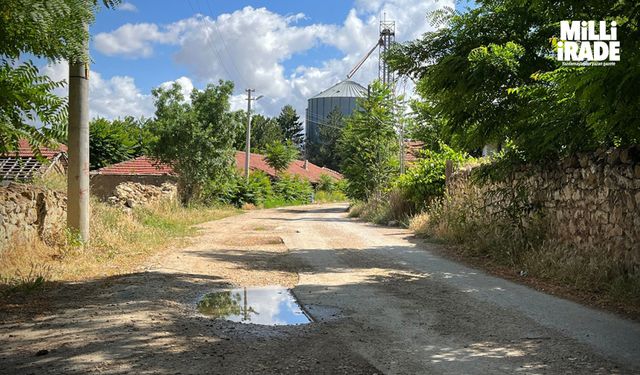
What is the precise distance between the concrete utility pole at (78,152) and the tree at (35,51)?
143 inches

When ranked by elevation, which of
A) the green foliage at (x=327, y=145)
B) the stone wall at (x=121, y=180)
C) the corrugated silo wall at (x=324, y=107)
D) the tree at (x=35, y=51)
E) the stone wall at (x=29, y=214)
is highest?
the corrugated silo wall at (x=324, y=107)

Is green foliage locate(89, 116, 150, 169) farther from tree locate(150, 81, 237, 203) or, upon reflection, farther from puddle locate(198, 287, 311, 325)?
puddle locate(198, 287, 311, 325)

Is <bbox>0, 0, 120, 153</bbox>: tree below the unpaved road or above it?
above

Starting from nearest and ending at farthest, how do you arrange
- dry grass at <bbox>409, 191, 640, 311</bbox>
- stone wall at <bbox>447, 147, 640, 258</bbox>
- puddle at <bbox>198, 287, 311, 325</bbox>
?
puddle at <bbox>198, 287, 311, 325</bbox>, dry grass at <bbox>409, 191, 640, 311</bbox>, stone wall at <bbox>447, 147, 640, 258</bbox>

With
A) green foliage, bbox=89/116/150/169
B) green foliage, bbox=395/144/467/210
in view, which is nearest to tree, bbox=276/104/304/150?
green foliage, bbox=89/116/150/169

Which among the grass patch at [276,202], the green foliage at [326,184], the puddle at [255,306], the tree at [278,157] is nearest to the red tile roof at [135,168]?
the grass patch at [276,202]

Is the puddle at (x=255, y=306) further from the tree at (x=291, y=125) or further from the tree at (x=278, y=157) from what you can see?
the tree at (x=291, y=125)

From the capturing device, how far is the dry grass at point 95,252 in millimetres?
8102

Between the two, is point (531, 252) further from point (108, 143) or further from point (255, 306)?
point (108, 143)

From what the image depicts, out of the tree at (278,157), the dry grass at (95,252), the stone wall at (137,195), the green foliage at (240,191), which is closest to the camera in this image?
the dry grass at (95,252)

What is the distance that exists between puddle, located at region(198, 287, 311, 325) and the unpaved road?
20 centimetres

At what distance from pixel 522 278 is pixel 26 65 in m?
7.53

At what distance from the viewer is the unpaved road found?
4.39 meters

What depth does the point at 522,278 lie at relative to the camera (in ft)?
28.9
